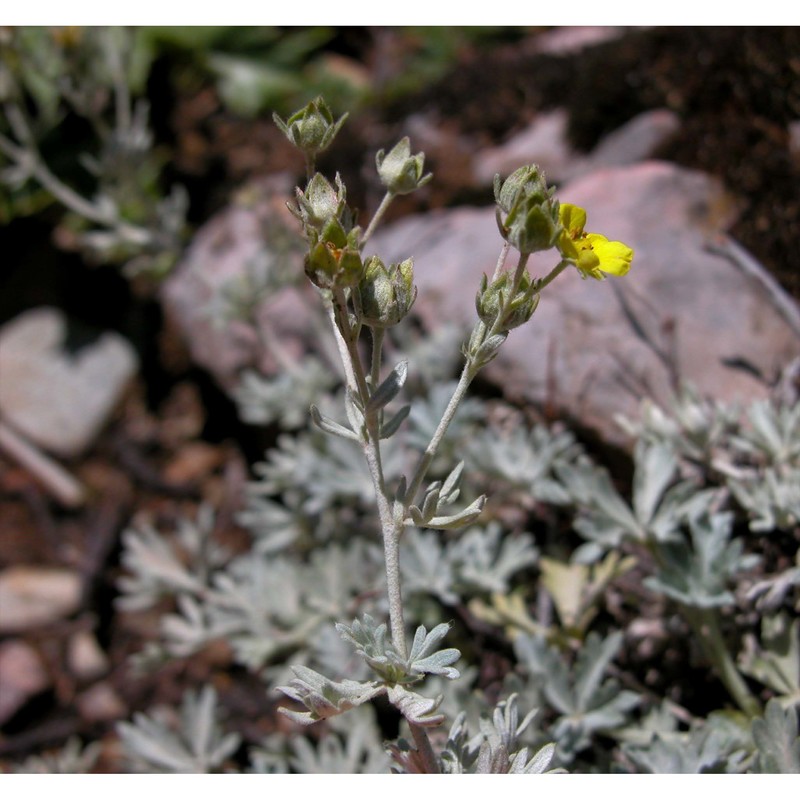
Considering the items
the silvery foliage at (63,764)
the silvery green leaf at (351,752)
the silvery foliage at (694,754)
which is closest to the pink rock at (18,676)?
the silvery foliage at (63,764)

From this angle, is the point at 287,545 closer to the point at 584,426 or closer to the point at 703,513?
the point at 584,426

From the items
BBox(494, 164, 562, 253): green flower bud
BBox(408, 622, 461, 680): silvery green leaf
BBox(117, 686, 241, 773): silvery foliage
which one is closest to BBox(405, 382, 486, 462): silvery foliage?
BBox(117, 686, 241, 773): silvery foliage

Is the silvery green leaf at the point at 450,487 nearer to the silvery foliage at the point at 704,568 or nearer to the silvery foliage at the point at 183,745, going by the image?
the silvery foliage at the point at 704,568

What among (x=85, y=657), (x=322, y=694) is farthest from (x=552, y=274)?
(x=85, y=657)

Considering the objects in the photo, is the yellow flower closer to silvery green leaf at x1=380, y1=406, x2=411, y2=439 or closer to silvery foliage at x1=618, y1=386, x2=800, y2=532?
silvery green leaf at x1=380, y1=406, x2=411, y2=439

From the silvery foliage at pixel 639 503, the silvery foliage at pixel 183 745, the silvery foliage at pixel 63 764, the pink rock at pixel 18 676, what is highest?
the silvery foliage at pixel 639 503

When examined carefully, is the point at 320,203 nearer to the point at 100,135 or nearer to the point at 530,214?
the point at 530,214

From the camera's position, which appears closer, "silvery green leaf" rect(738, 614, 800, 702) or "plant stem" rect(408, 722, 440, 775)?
"plant stem" rect(408, 722, 440, 775)

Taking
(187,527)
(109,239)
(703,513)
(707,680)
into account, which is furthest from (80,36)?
(707,680)
